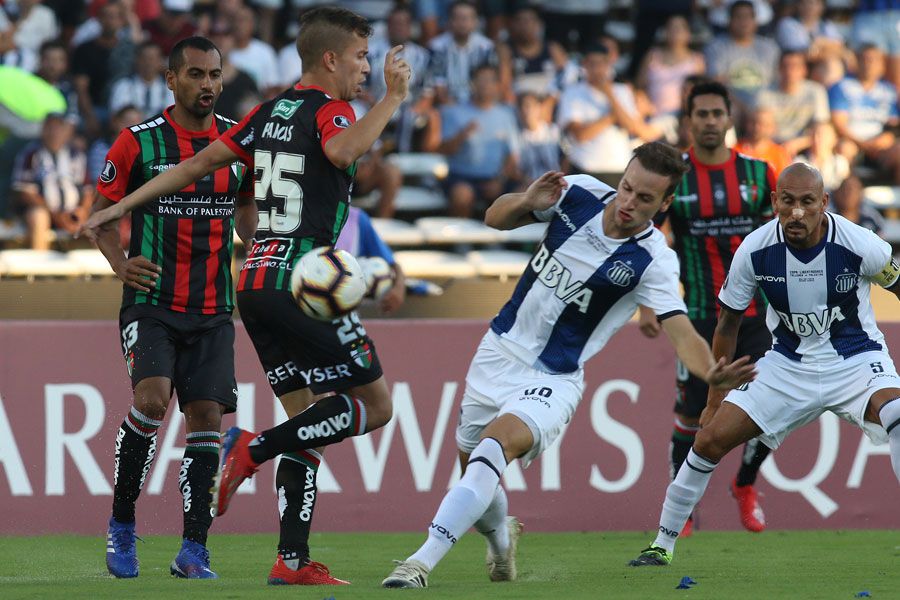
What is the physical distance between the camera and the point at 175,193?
243 inches

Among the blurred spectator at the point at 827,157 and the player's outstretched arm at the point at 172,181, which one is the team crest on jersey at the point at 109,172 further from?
the blurred spectator at the point at 827,157

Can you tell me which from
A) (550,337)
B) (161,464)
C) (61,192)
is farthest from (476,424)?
(61,192)

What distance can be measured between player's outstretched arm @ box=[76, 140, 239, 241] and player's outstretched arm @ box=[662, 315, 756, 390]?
76.5 inches

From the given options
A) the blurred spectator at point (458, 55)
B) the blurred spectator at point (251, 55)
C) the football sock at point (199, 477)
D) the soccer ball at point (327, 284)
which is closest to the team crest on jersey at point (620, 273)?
the soccer ball at point (327, 284)

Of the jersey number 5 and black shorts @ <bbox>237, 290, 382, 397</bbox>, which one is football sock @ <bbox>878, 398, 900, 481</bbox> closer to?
black shorts @ <bbox>237, 290, 382, 397</bbox>

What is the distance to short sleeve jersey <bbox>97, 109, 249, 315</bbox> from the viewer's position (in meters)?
6.31

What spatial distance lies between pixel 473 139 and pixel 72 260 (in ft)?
12.4

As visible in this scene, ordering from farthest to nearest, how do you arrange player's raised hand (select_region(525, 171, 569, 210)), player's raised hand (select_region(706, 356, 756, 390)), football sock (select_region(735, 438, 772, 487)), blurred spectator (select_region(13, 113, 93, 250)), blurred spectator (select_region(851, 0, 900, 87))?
blurred spectator (select_region(851, 0, 900, 87))
blurred spectator (select_region(13, 113, 93, 250))
football sock (select_region(735, 438, 772, 487))
player's raised hand (select_region(525, 171, 569, 210))
player's raised hand (select_region(706, 356, 756, 390))

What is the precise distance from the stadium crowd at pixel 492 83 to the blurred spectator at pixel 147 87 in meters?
0.01

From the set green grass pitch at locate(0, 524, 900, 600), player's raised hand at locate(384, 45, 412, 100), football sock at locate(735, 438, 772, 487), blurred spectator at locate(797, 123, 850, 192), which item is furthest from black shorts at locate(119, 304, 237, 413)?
blurred spectator at locate(797, 123, 850, 192)

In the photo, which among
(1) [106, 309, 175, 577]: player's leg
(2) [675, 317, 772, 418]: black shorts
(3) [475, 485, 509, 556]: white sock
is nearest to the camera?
(3) [475, 485, 509, 556]: white sock

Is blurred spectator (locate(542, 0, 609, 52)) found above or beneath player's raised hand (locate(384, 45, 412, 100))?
above

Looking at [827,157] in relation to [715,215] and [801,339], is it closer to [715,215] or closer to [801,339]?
[715,215]

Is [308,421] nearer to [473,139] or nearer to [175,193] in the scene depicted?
[175,193]
